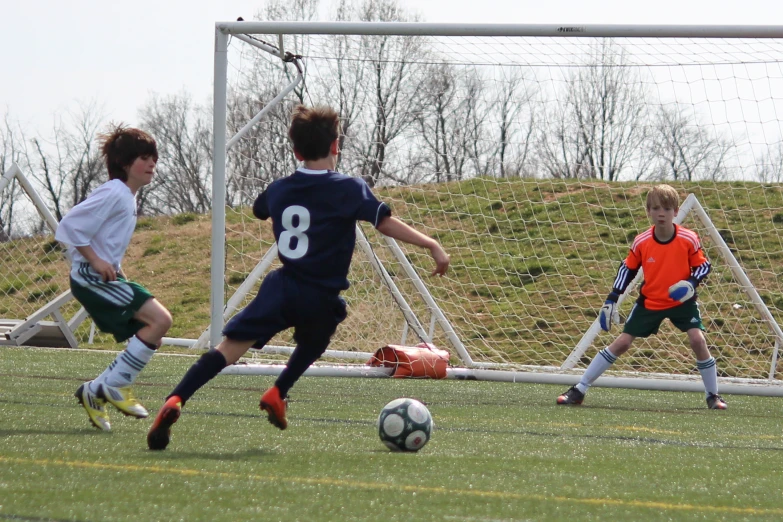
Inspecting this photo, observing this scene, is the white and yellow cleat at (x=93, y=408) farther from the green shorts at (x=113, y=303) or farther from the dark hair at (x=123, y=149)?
the dark hair at (x=123, y=149)

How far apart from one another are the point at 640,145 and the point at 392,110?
2694 mm

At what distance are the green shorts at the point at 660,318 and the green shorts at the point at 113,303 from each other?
3565 mm

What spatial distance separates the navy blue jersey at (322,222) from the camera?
4.02m

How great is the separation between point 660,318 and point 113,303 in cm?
380

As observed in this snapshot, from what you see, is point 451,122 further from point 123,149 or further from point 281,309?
point 281,309

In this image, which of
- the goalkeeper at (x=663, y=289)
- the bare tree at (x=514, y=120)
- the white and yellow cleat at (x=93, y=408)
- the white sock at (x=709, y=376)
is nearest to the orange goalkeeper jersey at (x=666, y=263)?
the goalkeeper at (x=663, y=289)

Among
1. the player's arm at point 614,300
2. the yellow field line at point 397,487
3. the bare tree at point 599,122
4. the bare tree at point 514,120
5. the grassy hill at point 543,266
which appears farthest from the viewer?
the grassy hill at point 543,266

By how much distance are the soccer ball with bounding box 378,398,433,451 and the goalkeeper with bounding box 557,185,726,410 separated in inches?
112

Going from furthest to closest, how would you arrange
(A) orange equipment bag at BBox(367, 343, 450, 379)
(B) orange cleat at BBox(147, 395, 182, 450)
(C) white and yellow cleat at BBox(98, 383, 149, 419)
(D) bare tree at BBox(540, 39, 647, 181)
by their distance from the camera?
(D) bare tree at BBox(540, 39, 647, 181) < (A) orange equipment bag at BBox(367, 343, 450, 379) < (C) white and yellow cleat at BBox(98, 383, 149, 419) < (B) orange cleat at BBox(147, 395, 182, 450)

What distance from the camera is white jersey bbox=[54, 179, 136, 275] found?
438cm

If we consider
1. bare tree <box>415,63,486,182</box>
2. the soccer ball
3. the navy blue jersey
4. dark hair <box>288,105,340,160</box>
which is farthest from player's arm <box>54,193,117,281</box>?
bare tree <box>415,63,486,182</box>

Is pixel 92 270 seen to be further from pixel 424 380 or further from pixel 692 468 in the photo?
pixel 424 380

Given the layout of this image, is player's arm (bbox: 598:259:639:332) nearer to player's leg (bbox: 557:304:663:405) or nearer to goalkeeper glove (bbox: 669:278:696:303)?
player's leg (bbox: 557:304:663:405)

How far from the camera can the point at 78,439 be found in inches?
155
